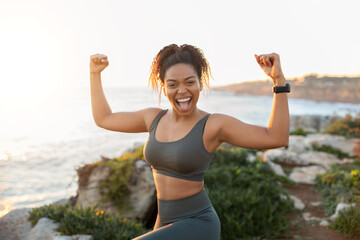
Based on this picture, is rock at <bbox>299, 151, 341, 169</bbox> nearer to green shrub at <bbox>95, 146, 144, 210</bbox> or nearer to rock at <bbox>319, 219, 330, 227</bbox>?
rock at <bbox>319, 219, 330, 227</bbox>

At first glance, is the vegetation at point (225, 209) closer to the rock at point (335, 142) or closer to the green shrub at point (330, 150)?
the green shrub at point (330, 150)

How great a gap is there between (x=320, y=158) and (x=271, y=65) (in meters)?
8.72

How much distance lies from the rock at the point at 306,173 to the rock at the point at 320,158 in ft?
1.96

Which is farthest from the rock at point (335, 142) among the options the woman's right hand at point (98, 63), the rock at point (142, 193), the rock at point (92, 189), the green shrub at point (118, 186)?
the woman's right hand at point (98, 63)

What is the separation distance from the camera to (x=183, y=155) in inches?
81.6

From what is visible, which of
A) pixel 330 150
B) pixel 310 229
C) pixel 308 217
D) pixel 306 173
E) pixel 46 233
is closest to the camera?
pixel 46 233

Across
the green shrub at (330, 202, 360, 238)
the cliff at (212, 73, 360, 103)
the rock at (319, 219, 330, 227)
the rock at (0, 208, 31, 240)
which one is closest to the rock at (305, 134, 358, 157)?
the rock at (319, 219, 330, 227)

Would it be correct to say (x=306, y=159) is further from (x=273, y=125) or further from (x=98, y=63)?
(x=98, y=63)

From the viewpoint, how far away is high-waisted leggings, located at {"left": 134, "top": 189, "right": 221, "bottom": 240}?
1947 mm

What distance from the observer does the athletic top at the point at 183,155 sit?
6.82 feet

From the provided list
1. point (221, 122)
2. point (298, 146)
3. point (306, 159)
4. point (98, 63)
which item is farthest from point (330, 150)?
point (98, 63)

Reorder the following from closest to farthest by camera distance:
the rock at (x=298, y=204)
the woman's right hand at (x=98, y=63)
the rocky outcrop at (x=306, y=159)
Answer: the woman's right hand at (x=98, y=63) < the rock at (x=298, y=204) < the rocky outcrop at (x=306, y=159)

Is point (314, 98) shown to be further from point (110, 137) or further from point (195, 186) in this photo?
point (195, 186)

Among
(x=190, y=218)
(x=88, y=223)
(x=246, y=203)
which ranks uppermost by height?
(x=190, y=218)
